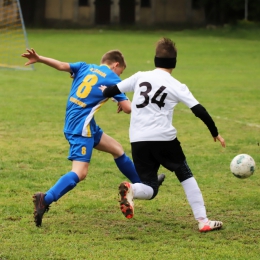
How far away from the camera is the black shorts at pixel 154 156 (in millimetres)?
6148

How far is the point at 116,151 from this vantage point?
286 inches

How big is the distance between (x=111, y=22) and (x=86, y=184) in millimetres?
49269

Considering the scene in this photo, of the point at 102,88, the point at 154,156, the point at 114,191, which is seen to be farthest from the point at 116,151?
the point at 154,156

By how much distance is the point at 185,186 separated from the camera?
6258mm

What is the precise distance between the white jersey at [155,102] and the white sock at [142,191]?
41cm

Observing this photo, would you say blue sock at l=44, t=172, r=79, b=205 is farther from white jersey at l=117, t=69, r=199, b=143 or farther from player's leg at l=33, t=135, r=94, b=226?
white jersey at l=117, t=69, r=199, b=143

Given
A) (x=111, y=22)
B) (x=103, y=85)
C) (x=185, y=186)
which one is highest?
(x=103, y=85)

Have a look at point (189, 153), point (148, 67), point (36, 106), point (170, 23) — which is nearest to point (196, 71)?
point (148, 67)

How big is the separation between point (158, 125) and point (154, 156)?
0.29 metres

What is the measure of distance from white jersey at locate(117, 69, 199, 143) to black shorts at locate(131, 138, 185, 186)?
0.18 feet

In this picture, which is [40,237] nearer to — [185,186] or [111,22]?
[185,186]

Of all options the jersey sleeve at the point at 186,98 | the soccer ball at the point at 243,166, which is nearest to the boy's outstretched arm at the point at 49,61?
the jersey sleeve at the point at 186,98

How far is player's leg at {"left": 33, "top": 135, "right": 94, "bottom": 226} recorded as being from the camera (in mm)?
6180

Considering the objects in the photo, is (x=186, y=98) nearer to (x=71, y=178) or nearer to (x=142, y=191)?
(x=142, y=191)
